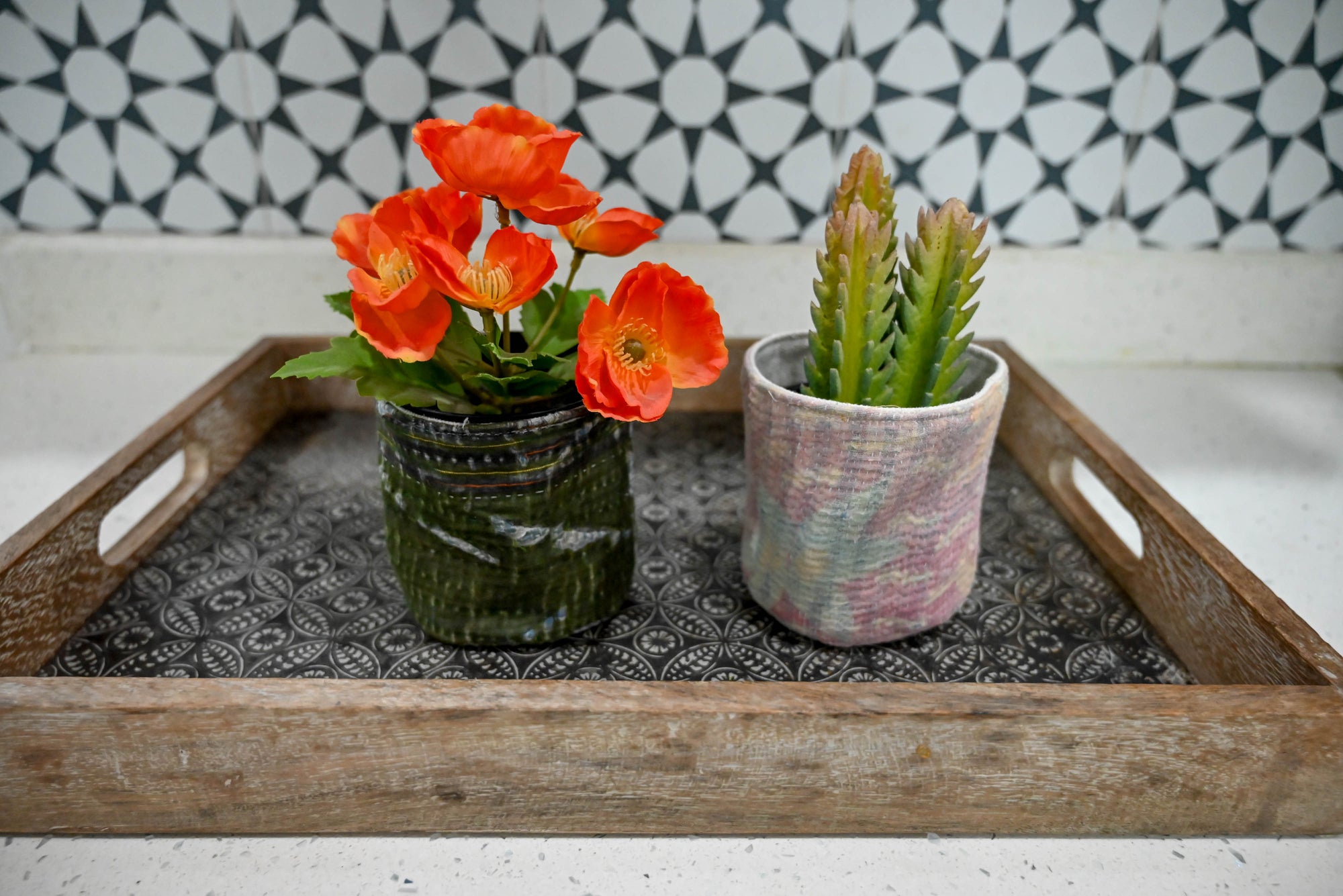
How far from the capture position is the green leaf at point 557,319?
0.44m

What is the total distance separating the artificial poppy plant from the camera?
1.13ft

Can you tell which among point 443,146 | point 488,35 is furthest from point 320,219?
point 443,146

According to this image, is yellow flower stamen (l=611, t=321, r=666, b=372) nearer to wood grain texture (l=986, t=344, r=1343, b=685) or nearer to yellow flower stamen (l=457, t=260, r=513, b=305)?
yellow flower stamen (l=457, t=260, r=513, b=305)

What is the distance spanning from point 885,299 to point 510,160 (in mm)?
173

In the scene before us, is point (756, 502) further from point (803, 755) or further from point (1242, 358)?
point (1242, 358)

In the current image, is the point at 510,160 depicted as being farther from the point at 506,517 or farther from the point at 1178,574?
the point at 1178,574

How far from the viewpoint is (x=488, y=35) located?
0.73m

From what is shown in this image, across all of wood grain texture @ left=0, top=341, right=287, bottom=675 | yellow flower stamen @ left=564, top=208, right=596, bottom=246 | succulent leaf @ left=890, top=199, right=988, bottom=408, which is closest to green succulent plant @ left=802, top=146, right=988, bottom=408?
succulent leaf @ left=890, top=199, right=988, bottom=408

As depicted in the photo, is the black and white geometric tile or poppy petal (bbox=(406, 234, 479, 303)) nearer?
poppy petal (bbox=(406, 234, 479, 303))

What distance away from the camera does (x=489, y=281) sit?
35cm

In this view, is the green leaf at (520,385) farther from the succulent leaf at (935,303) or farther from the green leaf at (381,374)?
the succulent leaf at (935,303)

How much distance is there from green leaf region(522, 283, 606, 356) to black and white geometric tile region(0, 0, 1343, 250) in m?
0.37

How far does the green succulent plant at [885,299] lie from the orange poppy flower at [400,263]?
16cm

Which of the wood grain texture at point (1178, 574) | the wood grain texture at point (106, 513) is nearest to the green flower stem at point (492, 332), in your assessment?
the wood grain texture at point (106, 513)
